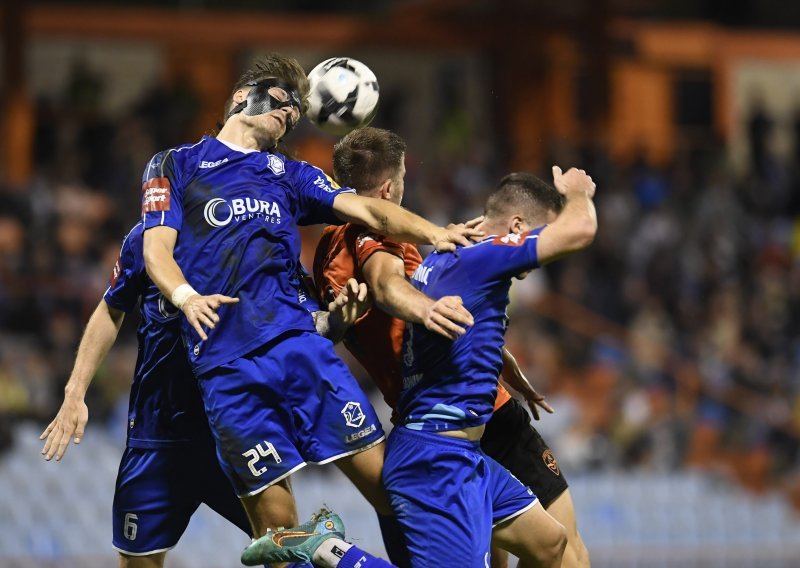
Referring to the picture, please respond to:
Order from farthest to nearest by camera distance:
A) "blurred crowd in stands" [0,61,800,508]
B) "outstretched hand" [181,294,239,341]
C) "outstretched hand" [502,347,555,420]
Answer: "blurred crowd in stands" [0,61,800,508], "outstretched hand" [502,347,555,420], "outstretched hand" [181,294,239,341]

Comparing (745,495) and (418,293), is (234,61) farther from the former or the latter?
(418,293)

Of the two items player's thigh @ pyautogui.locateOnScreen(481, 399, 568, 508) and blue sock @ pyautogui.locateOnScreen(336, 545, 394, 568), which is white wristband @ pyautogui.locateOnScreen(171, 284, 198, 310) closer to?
blue sock @ pyautogui.locateOnScreen(336, 545, 394, 568)

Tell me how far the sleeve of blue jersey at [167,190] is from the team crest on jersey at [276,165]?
37cm

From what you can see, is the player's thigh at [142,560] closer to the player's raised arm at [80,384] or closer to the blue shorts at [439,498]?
the player's raised arm at [80,384]

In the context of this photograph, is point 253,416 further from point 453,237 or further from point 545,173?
point 545,173

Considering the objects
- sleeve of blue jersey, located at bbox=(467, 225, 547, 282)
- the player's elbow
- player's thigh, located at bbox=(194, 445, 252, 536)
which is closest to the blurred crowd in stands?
player's thigh, located at bbox=(194, 445, 252, 536)

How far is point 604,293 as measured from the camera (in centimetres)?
1503

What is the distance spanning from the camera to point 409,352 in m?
5.36

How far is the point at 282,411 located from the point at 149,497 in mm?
1009

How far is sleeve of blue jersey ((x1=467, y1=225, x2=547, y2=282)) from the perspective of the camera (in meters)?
5.04

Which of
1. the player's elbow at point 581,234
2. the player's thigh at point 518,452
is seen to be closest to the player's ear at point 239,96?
the player's elbow at point 581,234

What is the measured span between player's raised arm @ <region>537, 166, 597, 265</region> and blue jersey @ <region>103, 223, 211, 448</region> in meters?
1.62

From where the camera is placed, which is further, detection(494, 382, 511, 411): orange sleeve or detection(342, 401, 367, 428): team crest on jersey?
detection(494, 382, 511, 411): orange sleeve

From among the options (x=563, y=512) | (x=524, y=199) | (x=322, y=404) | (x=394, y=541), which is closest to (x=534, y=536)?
(x=563, y=512)
